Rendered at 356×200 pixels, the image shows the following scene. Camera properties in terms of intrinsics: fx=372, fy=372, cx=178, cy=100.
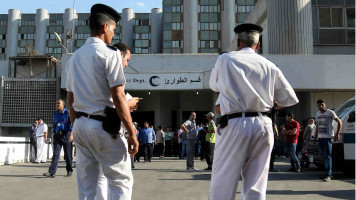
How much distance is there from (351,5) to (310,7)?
9.43ft

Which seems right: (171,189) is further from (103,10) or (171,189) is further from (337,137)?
(103,10)

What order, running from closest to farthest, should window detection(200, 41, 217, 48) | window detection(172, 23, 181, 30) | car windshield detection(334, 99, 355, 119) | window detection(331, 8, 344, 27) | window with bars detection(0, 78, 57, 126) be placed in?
car windshield detection(334, 99, 355, 119)
window detection(331, 8, 344, 27)
window with bars detection(0, 78, 57, 126)
window detection(172, 23, 181, 30)
window detection(200, 41, 217, 48)

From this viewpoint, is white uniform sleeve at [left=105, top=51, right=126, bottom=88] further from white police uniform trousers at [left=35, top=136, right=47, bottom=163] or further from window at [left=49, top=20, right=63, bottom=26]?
window at [left=49, top=20, right=63, bottom=26]

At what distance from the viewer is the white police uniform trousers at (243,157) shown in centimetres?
304

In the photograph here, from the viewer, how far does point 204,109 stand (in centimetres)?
2912

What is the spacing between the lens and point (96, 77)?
9.93ft

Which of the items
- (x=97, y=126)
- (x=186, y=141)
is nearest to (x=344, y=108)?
(x=97, y=126)

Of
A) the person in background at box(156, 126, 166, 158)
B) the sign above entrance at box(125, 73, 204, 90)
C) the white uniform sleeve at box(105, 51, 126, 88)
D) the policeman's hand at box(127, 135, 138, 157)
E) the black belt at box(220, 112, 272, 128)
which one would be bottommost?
the person in background at box(156, 126, 166, 158)

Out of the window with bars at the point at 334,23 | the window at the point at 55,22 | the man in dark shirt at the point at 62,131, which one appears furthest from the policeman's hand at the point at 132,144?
the window at the point at 55,22

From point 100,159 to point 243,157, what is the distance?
1.17 meters

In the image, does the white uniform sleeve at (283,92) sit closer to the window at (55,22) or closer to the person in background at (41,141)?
the person in background at (41,141)

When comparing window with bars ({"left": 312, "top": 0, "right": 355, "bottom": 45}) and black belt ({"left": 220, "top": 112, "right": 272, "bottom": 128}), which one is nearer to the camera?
black belt ({"left": 220, "top": 112, "right": 272, "bottom": 128})

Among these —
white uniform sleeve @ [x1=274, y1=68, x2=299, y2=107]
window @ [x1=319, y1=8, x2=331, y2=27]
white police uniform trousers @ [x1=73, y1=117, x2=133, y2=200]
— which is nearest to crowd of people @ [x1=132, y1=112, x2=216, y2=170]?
white uniform sleeve @ [x1=274, y1=68, x2=299, y2=107]

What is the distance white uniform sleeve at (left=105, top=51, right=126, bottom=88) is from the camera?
2.97 meters
